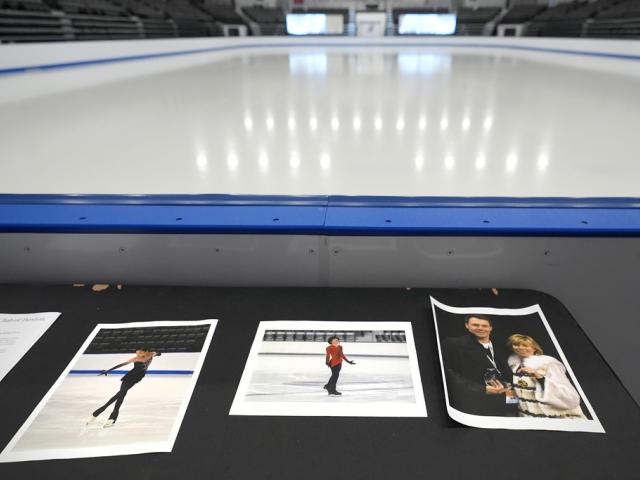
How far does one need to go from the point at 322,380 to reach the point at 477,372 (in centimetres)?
19

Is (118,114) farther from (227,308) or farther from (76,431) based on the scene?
(76,431)

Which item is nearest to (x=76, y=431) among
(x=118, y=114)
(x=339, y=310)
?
(x=339, y=310)

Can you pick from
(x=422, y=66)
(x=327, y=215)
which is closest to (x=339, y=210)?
(x=327, y=215)

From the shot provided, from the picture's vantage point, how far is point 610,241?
62 cm

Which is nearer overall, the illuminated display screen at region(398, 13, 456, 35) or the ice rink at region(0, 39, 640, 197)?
the ice rink at region(0, 39, 640, 197)

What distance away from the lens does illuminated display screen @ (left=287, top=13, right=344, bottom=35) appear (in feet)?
47.7

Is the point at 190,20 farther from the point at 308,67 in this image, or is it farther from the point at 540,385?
the point at 540,385

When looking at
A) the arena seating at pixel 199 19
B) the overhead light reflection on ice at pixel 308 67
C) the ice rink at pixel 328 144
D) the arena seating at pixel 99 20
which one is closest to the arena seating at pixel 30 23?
the arena seating at pixel 199 19

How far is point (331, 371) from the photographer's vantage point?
1.67 feet

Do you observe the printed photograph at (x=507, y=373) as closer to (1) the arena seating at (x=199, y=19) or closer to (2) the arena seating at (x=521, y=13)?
(1) the arena seating at (x=199, y=19)

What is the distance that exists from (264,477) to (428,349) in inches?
10.2

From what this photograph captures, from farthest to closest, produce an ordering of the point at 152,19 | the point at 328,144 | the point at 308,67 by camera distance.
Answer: the point at 152,19, the point at 308,67, the point at 328,144

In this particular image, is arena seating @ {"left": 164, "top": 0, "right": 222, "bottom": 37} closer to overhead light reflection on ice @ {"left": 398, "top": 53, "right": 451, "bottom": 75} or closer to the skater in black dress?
overhead light reflection on ice @ {"left": 398, "top": 53, "right": 451, "bottom": 75}

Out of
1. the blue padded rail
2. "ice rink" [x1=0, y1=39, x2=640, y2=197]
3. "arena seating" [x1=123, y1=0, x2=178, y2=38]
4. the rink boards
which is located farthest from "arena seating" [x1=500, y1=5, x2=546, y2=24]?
the blue padded rail
